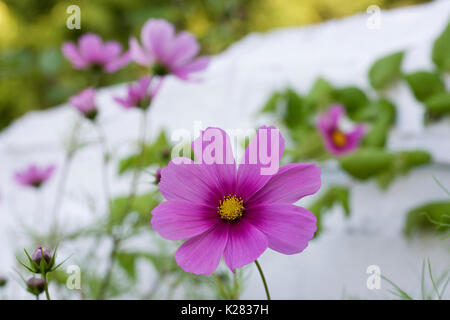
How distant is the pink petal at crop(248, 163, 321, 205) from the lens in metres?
0.14

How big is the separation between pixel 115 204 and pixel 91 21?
1.75 metres

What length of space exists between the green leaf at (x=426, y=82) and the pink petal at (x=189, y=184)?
269mm

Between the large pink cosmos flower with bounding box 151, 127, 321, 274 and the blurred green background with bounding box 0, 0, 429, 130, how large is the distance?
1.59 meters

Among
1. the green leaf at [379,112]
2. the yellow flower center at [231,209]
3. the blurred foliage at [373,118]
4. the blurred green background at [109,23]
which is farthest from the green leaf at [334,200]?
the blurred green background at [109,23]

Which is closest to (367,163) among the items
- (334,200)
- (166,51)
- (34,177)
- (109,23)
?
(334,200)

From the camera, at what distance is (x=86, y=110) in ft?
0.96

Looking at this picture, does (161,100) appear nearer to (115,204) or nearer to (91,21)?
(115,204)

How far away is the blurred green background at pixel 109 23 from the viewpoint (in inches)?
71.6

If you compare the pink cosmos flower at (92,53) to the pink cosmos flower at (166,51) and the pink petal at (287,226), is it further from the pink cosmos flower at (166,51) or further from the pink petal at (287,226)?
the pink petal at (287,226)

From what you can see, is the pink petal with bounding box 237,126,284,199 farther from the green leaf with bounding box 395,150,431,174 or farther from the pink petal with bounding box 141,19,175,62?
the green leaf with bounding box 395,150,431,174

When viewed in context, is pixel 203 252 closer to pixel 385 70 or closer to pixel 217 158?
pixel 217 158

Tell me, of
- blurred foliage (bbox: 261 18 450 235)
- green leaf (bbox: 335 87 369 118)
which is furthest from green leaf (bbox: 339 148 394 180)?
green leaf (bbox: 335 87 369 118)

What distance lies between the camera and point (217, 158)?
16cm
